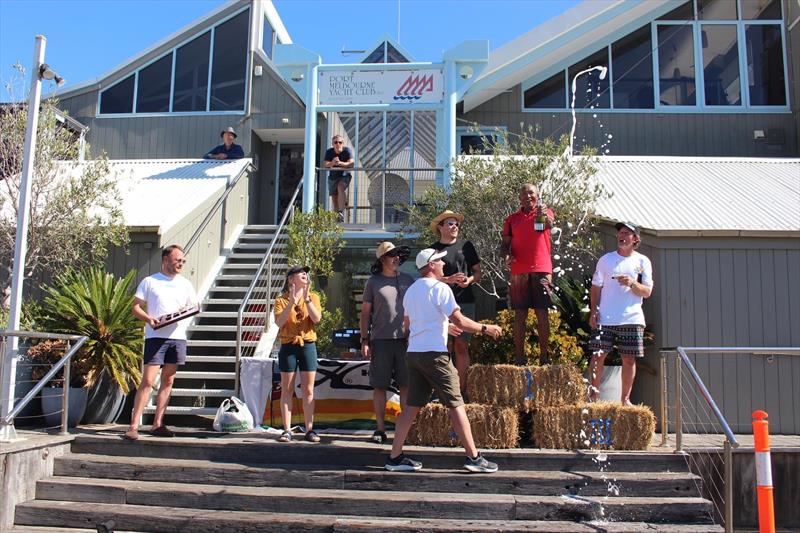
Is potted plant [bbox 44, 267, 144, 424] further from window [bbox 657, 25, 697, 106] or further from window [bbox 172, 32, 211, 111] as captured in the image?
window [bbox 657, 25, 697, 106]

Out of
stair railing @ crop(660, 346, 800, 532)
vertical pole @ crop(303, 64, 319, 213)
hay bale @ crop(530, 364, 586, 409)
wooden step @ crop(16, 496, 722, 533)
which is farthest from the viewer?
vertical pole @ crop(303, 64, 319, 213)

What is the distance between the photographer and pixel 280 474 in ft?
18.0

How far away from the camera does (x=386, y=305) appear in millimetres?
5973

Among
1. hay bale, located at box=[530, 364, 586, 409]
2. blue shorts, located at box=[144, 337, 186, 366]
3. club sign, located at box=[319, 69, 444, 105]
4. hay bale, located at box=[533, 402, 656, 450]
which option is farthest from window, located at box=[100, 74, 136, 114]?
hay bale, located at box=[533, 402, 656, 450]

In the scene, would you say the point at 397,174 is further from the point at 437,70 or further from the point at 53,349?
the point at 53,349

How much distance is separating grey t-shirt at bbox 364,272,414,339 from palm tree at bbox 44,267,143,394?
282 cm

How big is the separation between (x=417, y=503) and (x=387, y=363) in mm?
1321

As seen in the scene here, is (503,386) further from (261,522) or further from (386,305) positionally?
(261,522)

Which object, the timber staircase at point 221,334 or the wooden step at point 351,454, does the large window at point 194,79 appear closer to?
the timber staircase at point 221,334

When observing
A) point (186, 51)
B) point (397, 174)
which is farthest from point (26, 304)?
point (186, 51)

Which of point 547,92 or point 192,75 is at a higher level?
point 192,75

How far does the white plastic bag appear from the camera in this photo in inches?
256

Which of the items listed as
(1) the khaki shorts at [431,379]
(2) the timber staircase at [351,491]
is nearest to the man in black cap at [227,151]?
(2) the timber staircase at [351,491]

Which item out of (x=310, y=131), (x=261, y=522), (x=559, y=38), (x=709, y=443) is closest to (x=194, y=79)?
(x=310, y=131)
